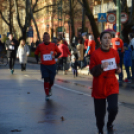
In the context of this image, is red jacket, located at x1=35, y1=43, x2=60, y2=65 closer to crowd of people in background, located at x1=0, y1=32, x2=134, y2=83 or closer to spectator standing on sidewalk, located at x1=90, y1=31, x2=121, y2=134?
crowd of people in background, located at x1=0, y1=32, x2=134, y2=83

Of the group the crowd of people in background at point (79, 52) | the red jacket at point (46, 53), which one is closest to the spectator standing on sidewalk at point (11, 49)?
the crowd of people in background at point (79, 52)

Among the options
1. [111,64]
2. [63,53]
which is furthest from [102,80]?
[63,53]

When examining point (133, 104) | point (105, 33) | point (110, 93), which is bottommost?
point (133, 104)

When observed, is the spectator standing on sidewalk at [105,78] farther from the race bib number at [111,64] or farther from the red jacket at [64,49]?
the red jacket at [64,49]

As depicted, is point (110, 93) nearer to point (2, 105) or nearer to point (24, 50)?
point (2, 105)

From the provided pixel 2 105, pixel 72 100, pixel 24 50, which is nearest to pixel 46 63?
pixel 72 100

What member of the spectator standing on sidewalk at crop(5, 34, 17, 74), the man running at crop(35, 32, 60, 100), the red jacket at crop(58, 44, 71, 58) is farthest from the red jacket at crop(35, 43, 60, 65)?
the spectator standing on sidewalk at crop(5, 34, 17, 74)

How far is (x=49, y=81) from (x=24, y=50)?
11.4 m

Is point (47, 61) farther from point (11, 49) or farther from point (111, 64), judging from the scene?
point (11, 49)

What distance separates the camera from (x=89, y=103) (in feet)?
35.2

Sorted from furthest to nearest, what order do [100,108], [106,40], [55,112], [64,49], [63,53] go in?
[63,53] < [64,49] < [55,112] < [100,108] < [106,40]

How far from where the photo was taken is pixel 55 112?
9.35m

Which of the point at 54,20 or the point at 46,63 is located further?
the point at 54,20

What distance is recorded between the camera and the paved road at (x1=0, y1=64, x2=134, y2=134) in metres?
7.52
